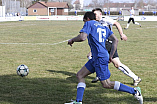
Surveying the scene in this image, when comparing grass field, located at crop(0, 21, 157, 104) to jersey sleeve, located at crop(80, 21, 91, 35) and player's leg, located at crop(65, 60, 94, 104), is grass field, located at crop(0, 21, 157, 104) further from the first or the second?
jersey sleeve, located at crop(80, 21, 91, 35)

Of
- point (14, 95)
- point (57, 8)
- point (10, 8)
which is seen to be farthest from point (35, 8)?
point (14, 95)

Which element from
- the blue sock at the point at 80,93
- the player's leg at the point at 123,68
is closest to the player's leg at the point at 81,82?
the blue sock at the point at 80,93

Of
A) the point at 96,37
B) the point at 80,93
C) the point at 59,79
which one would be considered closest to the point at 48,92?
the point at 59,79

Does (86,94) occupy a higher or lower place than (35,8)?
lower

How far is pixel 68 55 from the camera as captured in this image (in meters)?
12.7

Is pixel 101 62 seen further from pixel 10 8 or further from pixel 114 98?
pixel 10 8

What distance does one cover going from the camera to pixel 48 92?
6.71 metres

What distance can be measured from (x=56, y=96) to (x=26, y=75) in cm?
234

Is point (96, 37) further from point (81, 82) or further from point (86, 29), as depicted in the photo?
point (81, 82)

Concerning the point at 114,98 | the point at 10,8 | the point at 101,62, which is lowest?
the point at 114,98

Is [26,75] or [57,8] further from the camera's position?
[57,8]

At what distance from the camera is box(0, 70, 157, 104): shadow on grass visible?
6.07 meters

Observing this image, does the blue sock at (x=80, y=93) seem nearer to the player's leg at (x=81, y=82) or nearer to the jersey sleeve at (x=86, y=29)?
the player's leg at (x=81, y=82)

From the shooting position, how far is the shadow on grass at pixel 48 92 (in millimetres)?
6074
